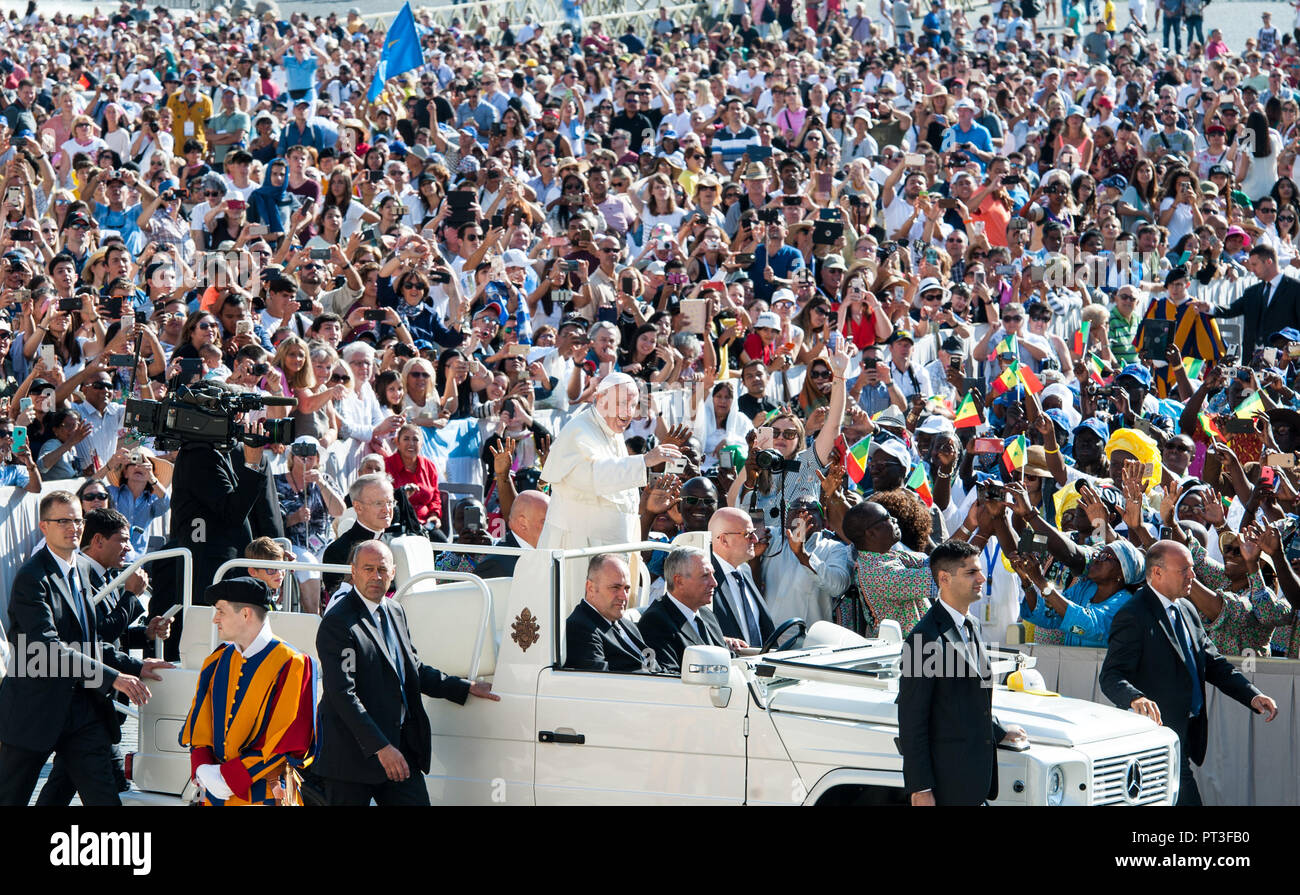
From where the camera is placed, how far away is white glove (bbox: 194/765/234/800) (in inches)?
259

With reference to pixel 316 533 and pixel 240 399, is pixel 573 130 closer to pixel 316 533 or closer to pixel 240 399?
pixel 316 533

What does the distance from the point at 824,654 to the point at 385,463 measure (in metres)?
4.73

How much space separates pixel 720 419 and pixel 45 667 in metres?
6.67

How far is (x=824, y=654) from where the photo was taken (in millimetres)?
7605

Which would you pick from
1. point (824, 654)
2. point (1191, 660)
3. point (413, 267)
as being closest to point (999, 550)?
point (1191, 660)

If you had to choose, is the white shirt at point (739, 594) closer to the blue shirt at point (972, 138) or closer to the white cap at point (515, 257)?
the white cap at point (515, 257)

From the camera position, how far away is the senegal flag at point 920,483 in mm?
11534

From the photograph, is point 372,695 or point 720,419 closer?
point 372,695

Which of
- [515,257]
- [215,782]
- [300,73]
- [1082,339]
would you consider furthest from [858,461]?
[300,73]

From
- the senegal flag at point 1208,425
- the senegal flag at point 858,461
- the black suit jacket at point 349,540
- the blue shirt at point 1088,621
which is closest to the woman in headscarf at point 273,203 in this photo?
the senegal flag at point 858,461

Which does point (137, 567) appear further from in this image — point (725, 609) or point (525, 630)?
point (725, 609)

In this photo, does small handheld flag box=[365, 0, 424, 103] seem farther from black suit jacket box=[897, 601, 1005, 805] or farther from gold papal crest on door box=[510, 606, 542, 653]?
black suit jacket box=[897, 601, 1005, 805]

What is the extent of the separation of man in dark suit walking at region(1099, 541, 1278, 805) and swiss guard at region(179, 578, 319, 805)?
11.2ft

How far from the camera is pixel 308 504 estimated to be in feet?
36.9
